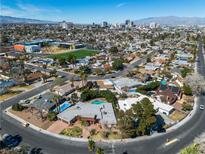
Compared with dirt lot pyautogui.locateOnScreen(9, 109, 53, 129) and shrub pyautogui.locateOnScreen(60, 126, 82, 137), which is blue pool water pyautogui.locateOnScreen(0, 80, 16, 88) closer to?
dirt lot pyautogui.locateOnScreen(9, 109, 53, 129)

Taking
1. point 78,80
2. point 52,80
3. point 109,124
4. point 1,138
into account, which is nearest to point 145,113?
point 109,124

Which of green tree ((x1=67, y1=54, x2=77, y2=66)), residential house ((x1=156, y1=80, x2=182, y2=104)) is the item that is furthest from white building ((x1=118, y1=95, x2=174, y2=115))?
green tree ((x1=67, y1=54, x2=77, y2=66))

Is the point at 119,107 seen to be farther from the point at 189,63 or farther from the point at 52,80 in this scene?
the point at 189,63

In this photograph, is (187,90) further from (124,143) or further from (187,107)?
(124,143)

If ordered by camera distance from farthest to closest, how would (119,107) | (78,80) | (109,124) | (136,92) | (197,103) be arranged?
(78,80) → (136,92) → (197,103) → (119,107) → (109,124)

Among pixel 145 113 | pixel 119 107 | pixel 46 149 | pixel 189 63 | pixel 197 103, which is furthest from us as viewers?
pixel 189 63

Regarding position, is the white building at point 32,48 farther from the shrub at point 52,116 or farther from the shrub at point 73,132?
the shrub at point 73,132

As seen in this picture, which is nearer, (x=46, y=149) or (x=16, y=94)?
(x=46, y=149)

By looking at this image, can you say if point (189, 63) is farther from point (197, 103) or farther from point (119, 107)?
point (119, 107)

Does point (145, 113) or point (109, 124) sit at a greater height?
point (145, 113)

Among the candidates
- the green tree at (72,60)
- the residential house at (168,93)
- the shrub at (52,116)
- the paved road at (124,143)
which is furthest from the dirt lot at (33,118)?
the green tree at (72,60)

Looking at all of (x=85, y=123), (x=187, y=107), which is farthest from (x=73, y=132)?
(x=187, y=107)
